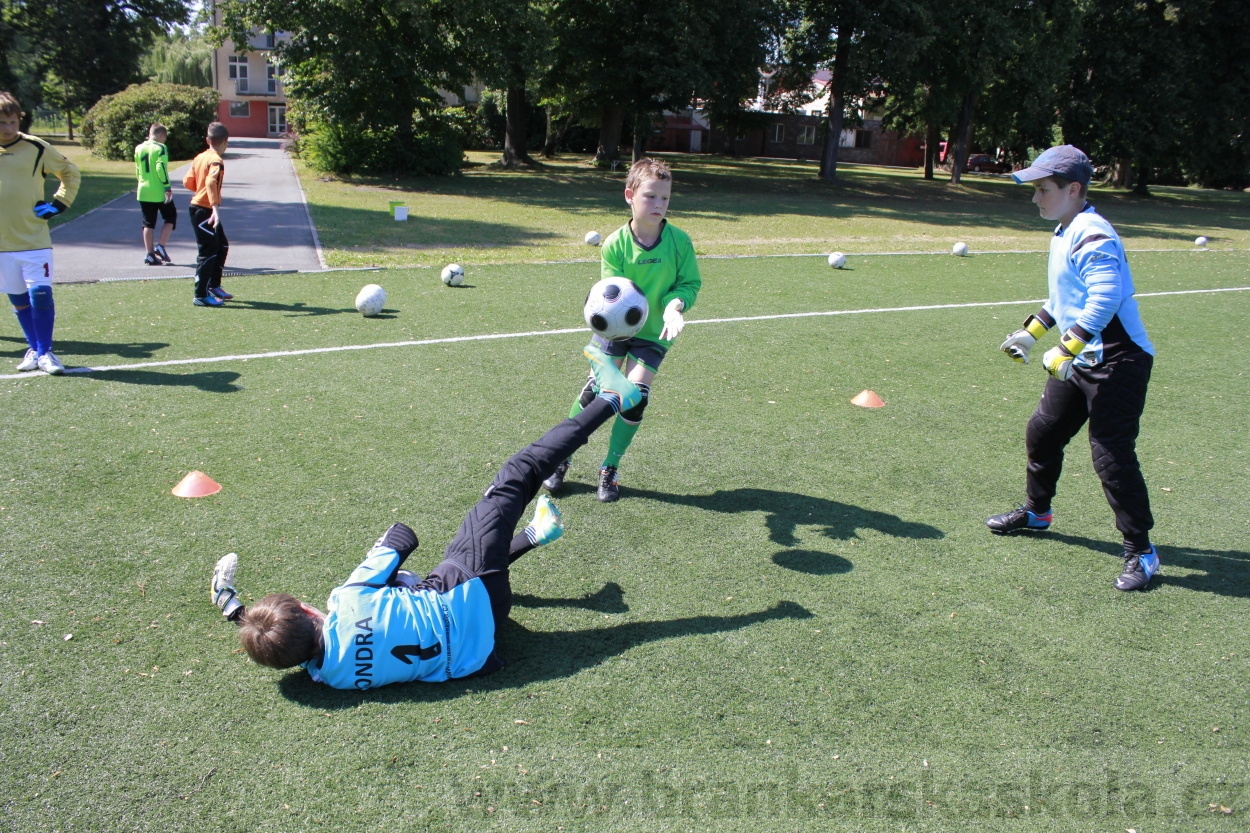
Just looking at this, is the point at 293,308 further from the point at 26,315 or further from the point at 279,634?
the point at 279,634

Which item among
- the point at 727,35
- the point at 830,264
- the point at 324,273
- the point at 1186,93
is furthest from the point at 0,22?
the point at 1186,93

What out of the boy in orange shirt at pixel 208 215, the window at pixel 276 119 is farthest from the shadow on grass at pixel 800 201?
the window at pixel 276 119

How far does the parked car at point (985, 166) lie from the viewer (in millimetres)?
58688

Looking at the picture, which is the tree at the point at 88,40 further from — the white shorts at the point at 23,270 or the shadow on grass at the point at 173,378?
the shadow on grass at the point at 173,378

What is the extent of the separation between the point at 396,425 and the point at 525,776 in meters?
4.03

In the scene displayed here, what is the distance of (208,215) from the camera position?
10.6 metres

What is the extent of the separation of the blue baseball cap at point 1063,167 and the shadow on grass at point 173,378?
20.7ft

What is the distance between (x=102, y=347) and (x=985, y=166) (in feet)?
200

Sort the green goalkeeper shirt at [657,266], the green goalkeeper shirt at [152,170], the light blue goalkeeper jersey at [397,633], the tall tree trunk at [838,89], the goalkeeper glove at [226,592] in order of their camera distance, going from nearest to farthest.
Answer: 1. the light blue goalkeeper jersey at [397,633]
2. the goalkeeper glove at [226,592]
3. the green goalkeeper shirt at [657,266]
4. the green goalkeeper shirt at [152,170]
5. the tall tree trunk at [838,89]

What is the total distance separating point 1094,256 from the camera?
4434 mm

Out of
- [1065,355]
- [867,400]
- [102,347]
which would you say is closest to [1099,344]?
[1065,355]

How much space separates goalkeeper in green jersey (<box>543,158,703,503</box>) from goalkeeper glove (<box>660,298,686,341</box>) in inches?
0.7

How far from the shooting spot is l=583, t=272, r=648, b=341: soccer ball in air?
4.88 m

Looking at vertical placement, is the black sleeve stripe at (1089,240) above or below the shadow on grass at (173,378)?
above
